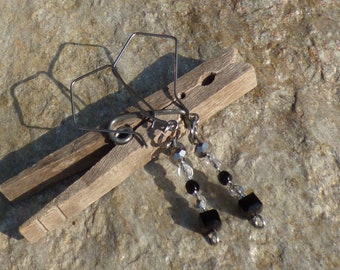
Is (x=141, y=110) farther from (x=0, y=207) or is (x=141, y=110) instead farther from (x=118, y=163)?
(x=0, y=207)

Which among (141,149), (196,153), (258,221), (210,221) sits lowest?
(258,221)

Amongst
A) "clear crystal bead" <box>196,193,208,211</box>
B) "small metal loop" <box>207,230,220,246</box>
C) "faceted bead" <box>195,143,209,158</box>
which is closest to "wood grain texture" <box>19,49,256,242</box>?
"faceted bead" <box>195,143,209,158</box>

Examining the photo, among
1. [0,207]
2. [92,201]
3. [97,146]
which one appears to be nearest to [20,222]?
[0,207]

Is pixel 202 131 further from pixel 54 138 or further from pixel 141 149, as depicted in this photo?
pixel 54 138

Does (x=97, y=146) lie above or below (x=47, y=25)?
below

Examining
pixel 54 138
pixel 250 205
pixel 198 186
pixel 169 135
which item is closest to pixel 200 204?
pixel 198 186

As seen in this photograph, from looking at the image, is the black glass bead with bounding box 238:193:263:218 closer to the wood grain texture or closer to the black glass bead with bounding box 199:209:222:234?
the black glass bead with bounding box 199:209:222:234

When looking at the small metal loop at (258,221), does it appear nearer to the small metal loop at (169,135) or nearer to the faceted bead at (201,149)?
the faceted bead at (201,149)

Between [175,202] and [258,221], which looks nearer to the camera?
[258,221]
